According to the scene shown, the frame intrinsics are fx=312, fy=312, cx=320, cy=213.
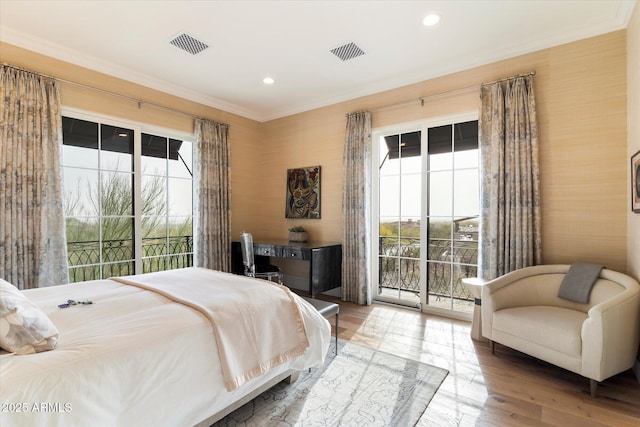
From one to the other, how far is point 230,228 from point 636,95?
4.62 metres

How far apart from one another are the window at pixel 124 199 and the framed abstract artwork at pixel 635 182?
477 centimetres

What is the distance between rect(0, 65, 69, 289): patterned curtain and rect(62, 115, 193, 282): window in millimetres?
216

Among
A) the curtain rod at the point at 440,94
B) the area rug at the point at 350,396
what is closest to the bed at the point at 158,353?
the area rug at the point at 350,396

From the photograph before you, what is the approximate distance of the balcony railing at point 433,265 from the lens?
361 centimetres

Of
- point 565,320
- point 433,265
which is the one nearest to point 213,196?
point 433,265

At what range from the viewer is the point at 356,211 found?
4.22m

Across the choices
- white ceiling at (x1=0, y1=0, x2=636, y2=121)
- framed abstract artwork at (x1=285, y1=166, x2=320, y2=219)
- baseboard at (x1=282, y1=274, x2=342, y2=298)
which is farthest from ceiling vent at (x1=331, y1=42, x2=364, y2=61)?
baseboard at (x1=282, y1=274, x2=342, y2=298)

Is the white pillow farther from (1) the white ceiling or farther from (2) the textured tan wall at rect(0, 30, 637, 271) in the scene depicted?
(2) the textured tan wall at rect(0, 30, 637, 271)

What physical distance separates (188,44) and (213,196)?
6.74 feet

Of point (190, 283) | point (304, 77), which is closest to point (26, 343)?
point (190, 283)

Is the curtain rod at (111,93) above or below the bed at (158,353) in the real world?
above

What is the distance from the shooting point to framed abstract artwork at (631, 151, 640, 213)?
2349 mm

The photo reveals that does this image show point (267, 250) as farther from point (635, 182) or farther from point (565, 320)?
point (635, 182)

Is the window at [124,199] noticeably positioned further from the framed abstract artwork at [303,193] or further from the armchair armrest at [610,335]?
the armchair armrest at [610,335]
